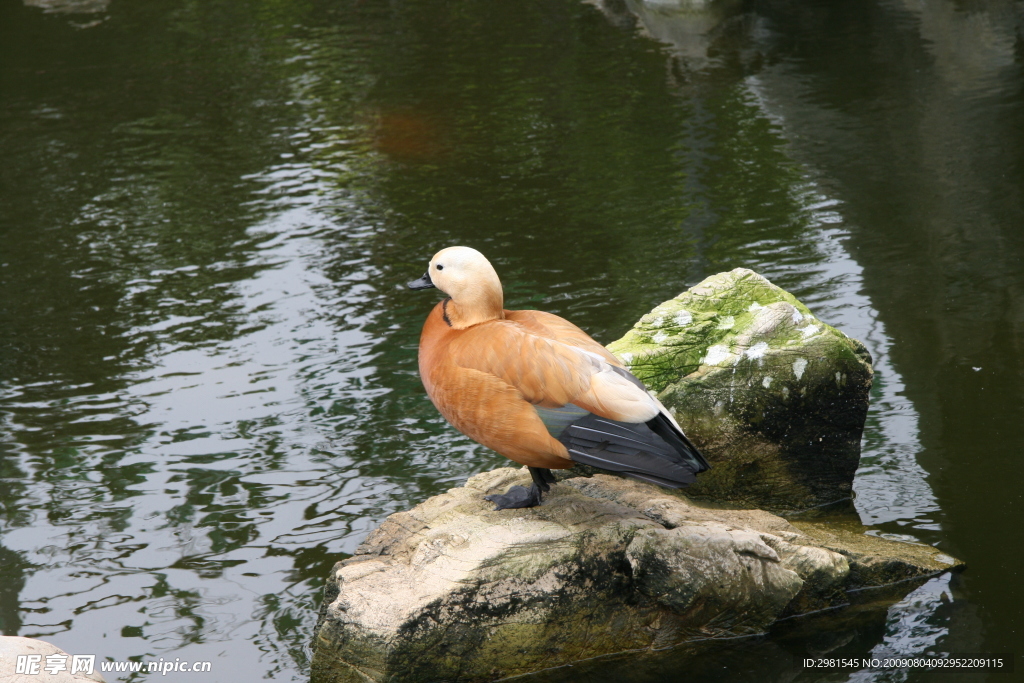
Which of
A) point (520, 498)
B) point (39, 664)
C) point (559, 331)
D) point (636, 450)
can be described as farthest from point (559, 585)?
point (39, 664)

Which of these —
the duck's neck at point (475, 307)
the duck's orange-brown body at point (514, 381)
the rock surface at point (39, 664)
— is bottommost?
the rock surface at point (39, 664)

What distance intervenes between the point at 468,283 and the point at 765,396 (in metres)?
1.55

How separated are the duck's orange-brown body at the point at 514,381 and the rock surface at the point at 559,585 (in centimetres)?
37

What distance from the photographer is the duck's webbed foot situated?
400cm

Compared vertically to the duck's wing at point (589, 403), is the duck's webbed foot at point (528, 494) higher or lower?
lower

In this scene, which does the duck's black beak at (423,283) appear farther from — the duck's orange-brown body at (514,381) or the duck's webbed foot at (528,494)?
the duck's webbed foot at (528,494)

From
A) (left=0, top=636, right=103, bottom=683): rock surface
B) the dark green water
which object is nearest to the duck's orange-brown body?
the dark green water

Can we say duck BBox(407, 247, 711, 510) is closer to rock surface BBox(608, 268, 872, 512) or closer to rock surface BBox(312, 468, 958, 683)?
rock surface BBox(312, 468, 958, 683)

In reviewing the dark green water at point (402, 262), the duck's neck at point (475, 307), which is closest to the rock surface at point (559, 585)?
the dark green water at point (402, 262)

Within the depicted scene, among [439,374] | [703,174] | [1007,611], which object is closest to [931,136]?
[703,174]

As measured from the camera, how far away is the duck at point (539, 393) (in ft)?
11.6

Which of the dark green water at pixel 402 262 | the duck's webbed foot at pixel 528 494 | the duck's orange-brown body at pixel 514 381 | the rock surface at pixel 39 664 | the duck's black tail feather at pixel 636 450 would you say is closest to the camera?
the rock surface at pixel 39 664

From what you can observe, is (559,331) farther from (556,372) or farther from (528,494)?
(528,494)

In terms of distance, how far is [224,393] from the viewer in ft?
20.3
